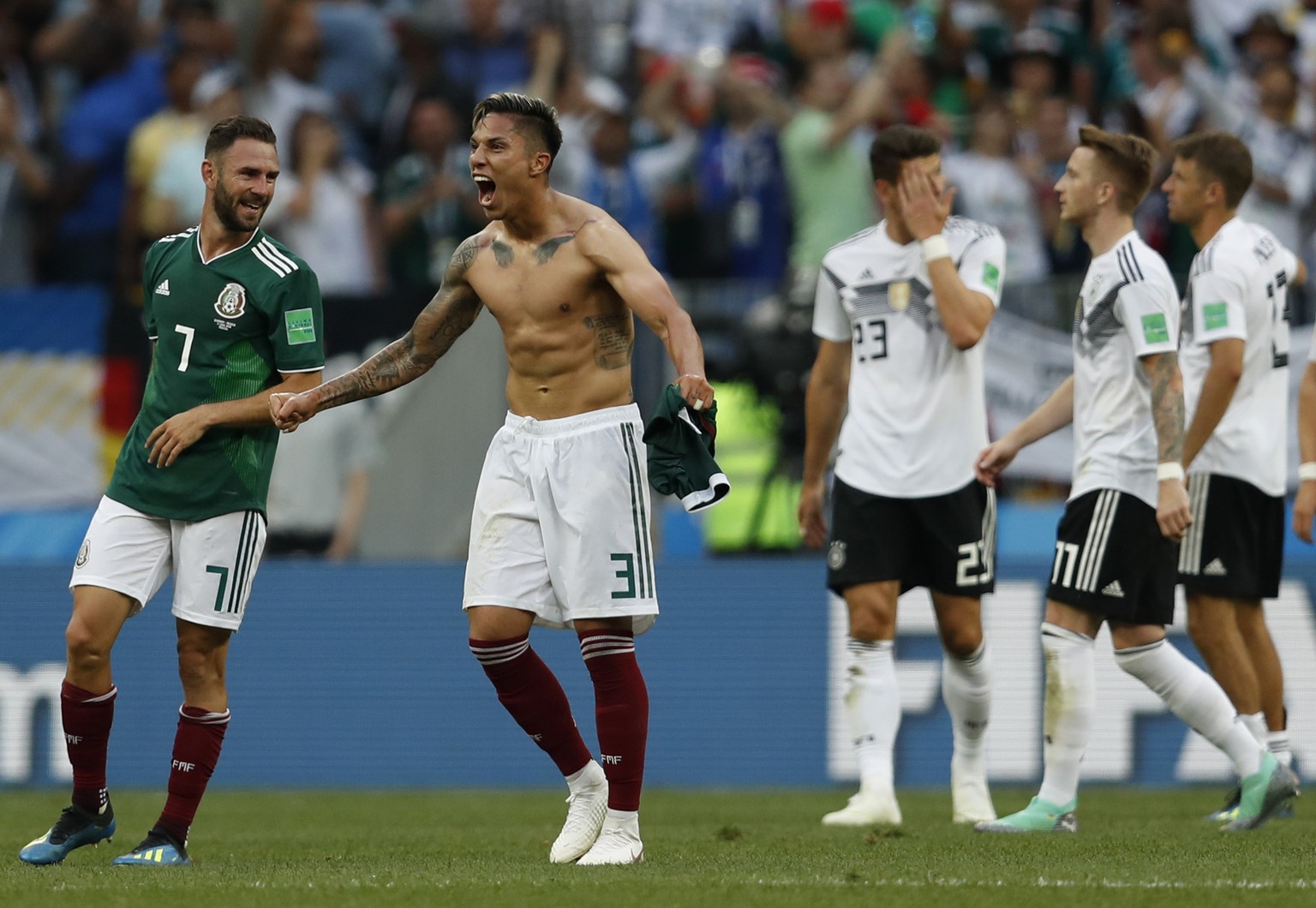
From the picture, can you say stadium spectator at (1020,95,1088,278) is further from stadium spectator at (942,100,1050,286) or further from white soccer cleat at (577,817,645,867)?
white soccer cleat at (577,817,645,867)

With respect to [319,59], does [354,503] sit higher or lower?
lower

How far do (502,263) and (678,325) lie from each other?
0.76 meters

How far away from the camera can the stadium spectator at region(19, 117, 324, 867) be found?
597cm

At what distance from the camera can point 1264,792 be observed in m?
6.91

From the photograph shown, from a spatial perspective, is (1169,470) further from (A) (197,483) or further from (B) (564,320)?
(A) (197,483)

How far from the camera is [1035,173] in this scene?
466 inches

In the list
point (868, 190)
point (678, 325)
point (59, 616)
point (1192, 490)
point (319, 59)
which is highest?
point (319, 59)

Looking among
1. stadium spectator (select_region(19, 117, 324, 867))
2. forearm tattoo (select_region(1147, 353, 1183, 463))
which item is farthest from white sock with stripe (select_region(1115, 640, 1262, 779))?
stadium spectator (select_region(19, 117, 324, 867))

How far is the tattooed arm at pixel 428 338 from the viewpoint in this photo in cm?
A: 621

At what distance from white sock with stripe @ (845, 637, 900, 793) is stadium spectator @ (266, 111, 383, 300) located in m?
5.42

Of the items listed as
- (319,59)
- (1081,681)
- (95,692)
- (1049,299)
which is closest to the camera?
(95,692)

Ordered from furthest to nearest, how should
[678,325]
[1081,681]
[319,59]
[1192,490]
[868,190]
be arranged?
[319,59] < [868,190] < [1192,490] < [1081,681] < [678,325]

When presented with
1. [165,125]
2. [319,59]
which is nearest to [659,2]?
[319,59]

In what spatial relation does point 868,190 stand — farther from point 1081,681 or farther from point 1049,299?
point 1081,681
